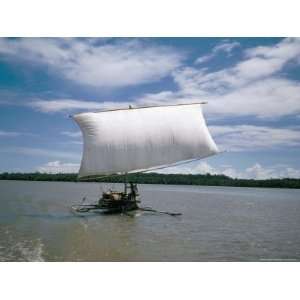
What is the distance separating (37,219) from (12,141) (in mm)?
4951

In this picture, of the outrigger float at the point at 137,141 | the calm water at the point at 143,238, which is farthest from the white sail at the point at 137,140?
the calm water at the point at 143,238

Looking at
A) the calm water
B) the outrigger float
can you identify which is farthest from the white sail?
the calm water

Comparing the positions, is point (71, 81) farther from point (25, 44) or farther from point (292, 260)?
point (292, 260)

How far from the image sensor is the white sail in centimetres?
1134

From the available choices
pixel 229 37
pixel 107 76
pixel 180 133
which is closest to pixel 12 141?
pixel 107 76

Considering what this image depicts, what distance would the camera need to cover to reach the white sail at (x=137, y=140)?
1134 centimetres

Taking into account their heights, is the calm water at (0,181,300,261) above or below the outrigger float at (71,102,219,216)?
below

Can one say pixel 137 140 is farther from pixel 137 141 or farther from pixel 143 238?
pixel 143 238

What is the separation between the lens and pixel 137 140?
38.2ft

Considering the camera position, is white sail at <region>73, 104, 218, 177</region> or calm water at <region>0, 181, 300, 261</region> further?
white sail at <region>73, 104, 218, 177</region>

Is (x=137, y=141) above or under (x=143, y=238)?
above

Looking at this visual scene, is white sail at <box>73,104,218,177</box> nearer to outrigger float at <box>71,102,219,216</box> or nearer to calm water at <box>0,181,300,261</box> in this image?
outrigger float at <box>71,102,219,216</box>

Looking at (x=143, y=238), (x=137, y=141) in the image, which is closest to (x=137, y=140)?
(x=137, y=141)

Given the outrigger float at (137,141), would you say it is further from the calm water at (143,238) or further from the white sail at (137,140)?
the calm water at (143,238)
